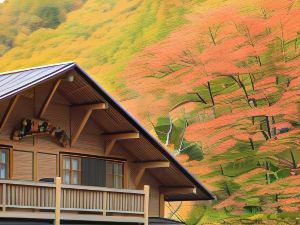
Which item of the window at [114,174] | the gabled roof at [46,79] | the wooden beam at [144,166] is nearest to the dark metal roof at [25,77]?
the gabled roof at [46,79]

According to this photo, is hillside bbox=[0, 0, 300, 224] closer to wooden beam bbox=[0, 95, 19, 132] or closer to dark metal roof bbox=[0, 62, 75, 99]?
dark metal roof bbox=[0, 62, 75, 99]

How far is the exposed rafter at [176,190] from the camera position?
30.9m

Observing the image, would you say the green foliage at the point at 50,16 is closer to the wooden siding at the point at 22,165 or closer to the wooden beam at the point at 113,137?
the wooden beam at the point at 113,137

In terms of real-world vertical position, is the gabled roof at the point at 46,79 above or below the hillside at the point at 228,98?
below

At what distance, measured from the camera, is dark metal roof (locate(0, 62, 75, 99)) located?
24734mm

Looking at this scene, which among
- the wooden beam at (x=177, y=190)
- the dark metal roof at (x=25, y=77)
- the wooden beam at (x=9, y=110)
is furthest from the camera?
the wooden beam at (x=177, y=190)

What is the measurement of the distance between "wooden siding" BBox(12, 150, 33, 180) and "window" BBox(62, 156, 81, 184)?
1419mm

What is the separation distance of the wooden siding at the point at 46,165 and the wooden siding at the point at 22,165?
0.33 meters

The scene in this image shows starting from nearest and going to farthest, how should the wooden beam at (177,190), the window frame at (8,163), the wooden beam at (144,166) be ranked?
the window frame at (8,163) < the wooden beam at (144,166) < the wooden beam at (177,190)

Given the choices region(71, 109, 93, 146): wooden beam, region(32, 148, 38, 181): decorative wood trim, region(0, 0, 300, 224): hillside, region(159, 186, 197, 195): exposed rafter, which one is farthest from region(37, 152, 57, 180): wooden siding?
region(0, 0, 300, 224): hillside

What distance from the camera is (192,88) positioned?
167 ft

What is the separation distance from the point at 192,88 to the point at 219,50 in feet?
8.61

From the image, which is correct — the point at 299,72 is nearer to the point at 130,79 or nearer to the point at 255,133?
the point at 255,133

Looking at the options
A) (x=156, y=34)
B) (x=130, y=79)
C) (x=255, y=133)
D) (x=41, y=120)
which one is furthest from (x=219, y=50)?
(x=41, y=120)
